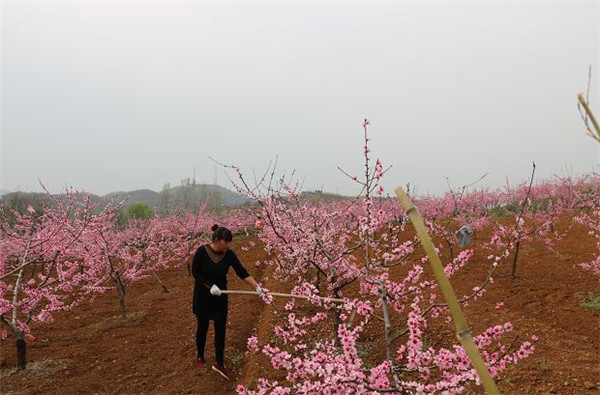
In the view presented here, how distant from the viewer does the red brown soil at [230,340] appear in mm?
5098

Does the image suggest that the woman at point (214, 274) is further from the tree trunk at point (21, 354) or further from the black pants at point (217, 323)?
the tree trunk at point (21, 354)

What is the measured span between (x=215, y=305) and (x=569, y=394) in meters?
4.43

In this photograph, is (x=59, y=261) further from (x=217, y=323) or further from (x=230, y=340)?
(x=217, y=323)

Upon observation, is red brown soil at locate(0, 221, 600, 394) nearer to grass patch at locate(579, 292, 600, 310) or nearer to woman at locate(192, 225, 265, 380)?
grass patch at locate(579, 292, 600, 310)

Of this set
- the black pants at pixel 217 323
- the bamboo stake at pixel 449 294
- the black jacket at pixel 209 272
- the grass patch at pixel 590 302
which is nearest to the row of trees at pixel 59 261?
the black jacket at pixel 209 272

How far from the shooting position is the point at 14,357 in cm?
691

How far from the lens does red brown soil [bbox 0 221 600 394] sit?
5098 mm

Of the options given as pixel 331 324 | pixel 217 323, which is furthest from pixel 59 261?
pixel 331 324

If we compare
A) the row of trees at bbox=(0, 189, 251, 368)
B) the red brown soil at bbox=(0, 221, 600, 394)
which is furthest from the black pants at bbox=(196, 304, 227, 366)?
the row of trees at bbox=(0, 189, 251, 368)

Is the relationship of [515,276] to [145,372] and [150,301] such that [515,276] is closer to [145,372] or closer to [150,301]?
[145,372]

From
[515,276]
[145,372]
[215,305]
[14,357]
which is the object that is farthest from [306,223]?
[515,276]

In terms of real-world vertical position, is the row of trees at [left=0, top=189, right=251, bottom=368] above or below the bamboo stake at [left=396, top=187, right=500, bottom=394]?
below

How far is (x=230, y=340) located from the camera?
7090 mm

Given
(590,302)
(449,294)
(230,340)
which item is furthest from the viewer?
(590,302)
